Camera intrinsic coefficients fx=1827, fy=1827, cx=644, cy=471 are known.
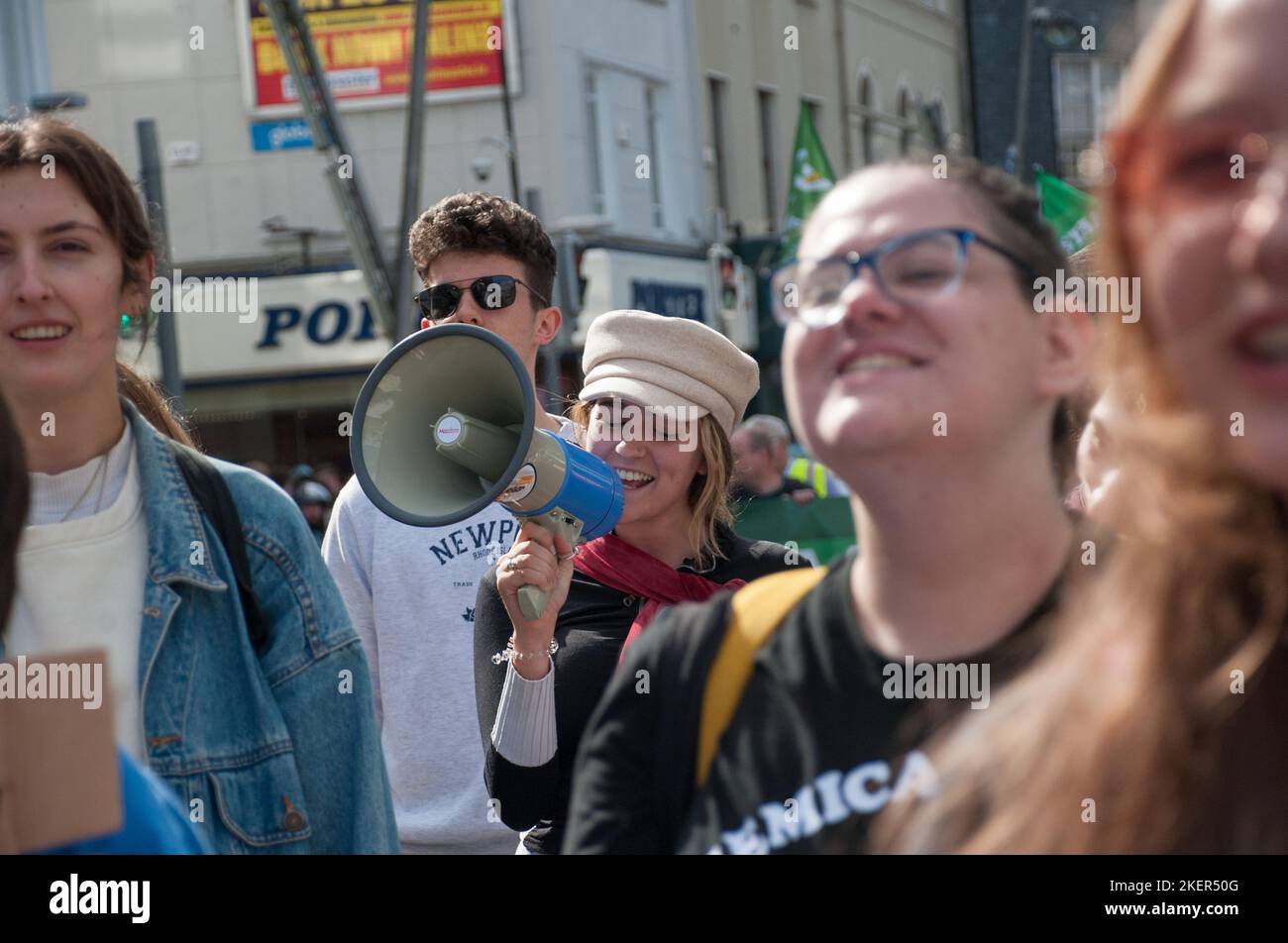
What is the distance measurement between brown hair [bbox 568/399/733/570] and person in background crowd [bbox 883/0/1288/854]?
1953 mm

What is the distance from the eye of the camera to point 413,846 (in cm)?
356

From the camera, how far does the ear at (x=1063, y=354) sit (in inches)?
70.9

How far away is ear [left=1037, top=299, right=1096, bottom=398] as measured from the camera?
1.80m

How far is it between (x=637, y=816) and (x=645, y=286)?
18.8m

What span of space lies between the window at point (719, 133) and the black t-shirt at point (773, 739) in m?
21.2

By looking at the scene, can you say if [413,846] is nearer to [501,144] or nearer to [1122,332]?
[1122,332]

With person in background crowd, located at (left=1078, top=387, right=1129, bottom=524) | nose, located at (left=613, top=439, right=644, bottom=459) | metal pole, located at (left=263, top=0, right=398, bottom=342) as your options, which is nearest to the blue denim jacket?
nose, located at (left=613, top=439, right=644, bottom=459)

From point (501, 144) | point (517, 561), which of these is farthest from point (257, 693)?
point (501, 144)

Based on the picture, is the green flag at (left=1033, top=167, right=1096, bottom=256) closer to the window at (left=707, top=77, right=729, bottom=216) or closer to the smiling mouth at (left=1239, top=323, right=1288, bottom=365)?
the smiling mouth at (left=1239, top=323, right=1288, bottom=365)

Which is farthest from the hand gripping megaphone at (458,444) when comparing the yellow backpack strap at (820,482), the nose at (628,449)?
the yellow backpack strap at (820,482)

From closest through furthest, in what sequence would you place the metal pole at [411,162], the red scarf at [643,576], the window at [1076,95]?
the red scarf at [643,576], the metal pole at [411,162], the window at [1076,95]
